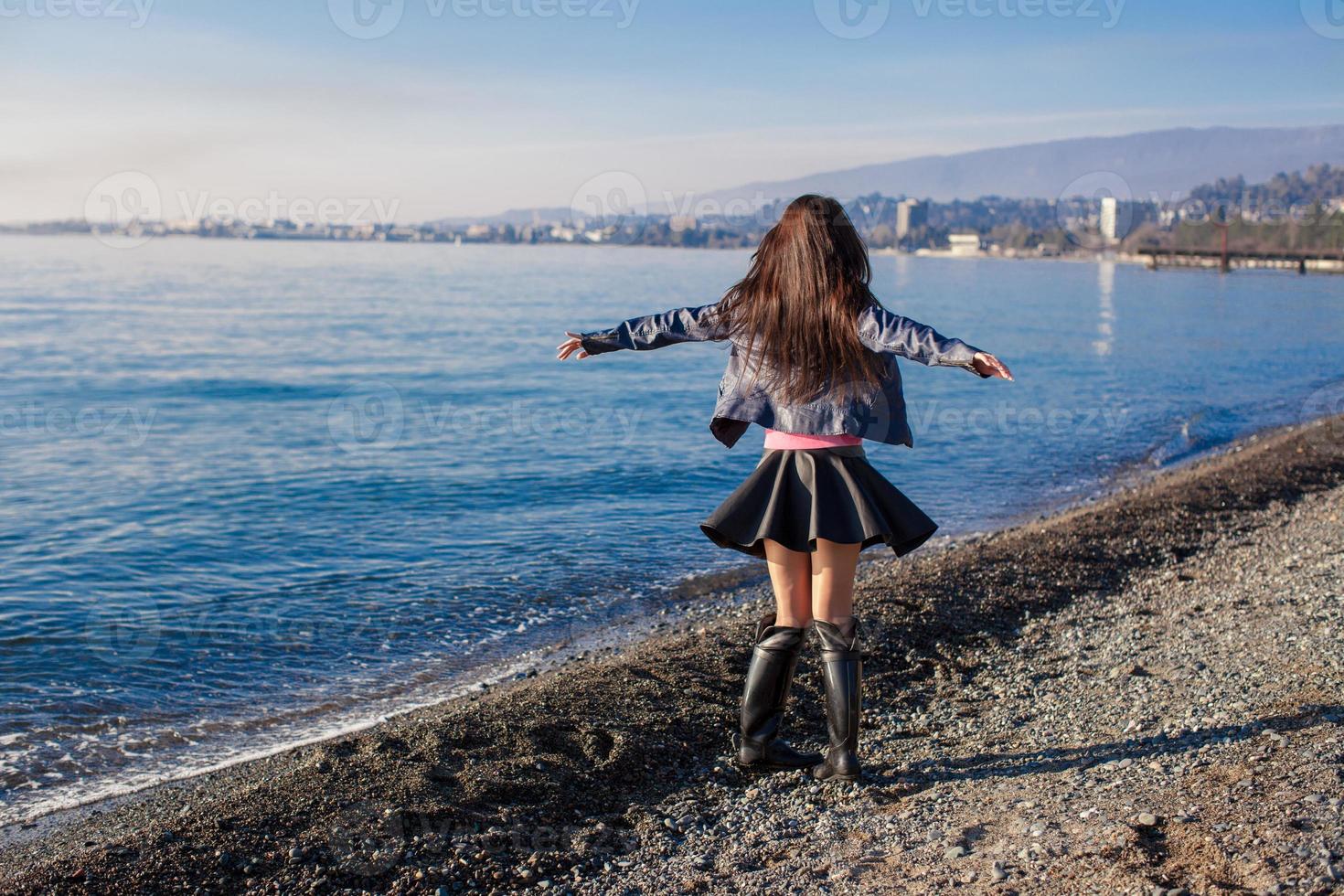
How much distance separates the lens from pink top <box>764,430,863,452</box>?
496cm

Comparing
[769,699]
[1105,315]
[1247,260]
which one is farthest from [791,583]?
[1247,260]

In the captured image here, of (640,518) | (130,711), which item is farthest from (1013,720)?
(640,518)

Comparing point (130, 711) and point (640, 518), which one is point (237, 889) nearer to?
point (130, 711)

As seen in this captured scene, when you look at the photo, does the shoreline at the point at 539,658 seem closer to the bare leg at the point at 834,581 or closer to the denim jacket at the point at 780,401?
the bare leg at the point at 834,581

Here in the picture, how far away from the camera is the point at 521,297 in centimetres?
7494

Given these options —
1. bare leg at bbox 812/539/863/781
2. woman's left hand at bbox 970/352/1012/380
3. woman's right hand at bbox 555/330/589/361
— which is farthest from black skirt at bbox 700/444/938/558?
woman's right hand at bbox 555/330/589/361

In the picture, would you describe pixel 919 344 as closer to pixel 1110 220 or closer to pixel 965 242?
pixel 1110 220

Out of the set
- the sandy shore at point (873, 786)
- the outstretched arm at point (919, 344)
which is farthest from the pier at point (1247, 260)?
the outstretched arm at point (919, 344)

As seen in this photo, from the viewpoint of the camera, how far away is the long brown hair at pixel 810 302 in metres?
4.79

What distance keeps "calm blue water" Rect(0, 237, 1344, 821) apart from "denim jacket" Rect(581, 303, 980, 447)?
14.9ft

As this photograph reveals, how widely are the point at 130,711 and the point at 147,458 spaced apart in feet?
46.5

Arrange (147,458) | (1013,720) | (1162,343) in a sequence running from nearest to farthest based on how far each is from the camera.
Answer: (1013,720) → (147,458) → (1162,343)

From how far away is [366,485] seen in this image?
59.9 feet

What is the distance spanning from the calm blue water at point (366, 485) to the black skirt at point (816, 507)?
441cm
